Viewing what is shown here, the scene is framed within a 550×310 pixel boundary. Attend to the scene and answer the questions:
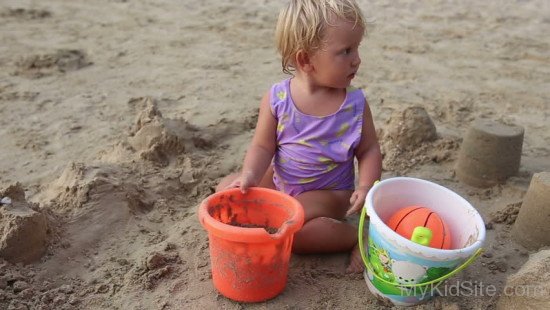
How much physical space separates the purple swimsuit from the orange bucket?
0.94 ft

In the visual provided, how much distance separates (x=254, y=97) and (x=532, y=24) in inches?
112

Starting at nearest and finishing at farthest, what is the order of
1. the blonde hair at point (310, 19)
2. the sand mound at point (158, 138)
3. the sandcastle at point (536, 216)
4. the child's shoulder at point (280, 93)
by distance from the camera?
the blonde hair at point (310, 19)
the sandcastle at point (536, 216)
the child's shoulder at point (280, 93)
the sand mound at point (158, 138)

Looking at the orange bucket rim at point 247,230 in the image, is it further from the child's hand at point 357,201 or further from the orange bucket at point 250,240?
the child's hand at point 357,201

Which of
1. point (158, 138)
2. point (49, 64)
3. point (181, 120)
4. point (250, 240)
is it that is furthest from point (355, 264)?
point (49, 64)

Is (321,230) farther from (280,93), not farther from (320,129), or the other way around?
(280,93)

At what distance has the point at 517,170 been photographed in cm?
274

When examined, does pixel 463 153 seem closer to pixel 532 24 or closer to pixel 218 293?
pixel 218 293

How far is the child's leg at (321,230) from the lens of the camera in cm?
213

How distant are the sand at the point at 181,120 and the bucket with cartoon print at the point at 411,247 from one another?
0.09m

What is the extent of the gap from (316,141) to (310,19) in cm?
47

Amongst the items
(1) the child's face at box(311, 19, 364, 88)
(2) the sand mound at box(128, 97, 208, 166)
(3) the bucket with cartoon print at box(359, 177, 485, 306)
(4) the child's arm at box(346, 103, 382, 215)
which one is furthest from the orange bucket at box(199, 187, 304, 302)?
(2) the sand mound at box(128, 97, 208, 166)

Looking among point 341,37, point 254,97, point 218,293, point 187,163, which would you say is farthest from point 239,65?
point 218,293

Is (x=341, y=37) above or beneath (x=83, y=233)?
above

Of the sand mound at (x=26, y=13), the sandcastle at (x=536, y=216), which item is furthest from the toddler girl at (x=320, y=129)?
the sand mound at (x=26, y=13)
